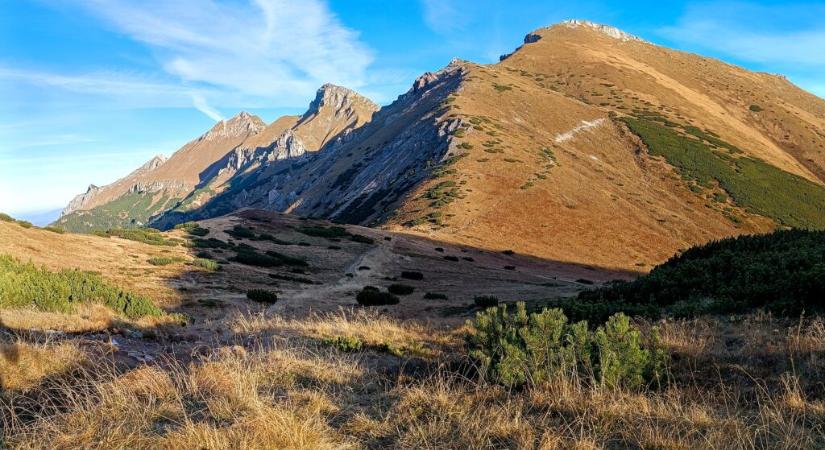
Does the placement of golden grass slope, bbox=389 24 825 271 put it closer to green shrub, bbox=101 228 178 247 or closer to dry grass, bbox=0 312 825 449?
green shrub, bbox=101 228 178 247

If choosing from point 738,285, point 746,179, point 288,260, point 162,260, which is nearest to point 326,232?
point 288,260

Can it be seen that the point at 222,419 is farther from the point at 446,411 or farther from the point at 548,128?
the point at 548,128

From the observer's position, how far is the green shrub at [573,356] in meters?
6.16

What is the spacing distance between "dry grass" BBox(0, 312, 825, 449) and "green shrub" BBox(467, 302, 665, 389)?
258 mm

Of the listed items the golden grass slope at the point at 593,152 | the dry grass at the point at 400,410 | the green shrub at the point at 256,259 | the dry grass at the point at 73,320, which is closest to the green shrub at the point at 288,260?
the green shrub at the point at 256,259

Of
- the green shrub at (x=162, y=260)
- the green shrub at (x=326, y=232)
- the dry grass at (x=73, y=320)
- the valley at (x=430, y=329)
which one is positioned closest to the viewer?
the valley at (x=430, y=329)

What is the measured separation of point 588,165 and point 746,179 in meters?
30.0

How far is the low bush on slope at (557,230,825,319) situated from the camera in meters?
9.41

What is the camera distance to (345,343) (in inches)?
368

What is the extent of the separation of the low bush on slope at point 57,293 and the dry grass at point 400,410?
21.8 feet

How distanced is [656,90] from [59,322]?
143931 millimetres

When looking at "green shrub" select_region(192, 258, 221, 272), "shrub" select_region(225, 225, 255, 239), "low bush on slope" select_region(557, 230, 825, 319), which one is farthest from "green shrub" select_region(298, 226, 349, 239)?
"low bush on slope" select_region(557, 230, 825, 319)

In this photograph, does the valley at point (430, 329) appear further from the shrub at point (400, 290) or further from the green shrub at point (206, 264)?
the green shrub at point (206, 264)

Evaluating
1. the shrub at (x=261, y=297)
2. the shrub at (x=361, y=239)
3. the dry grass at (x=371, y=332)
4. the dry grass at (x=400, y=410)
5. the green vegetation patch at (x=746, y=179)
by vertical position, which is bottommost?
the shrub at (x=261, y=297)
